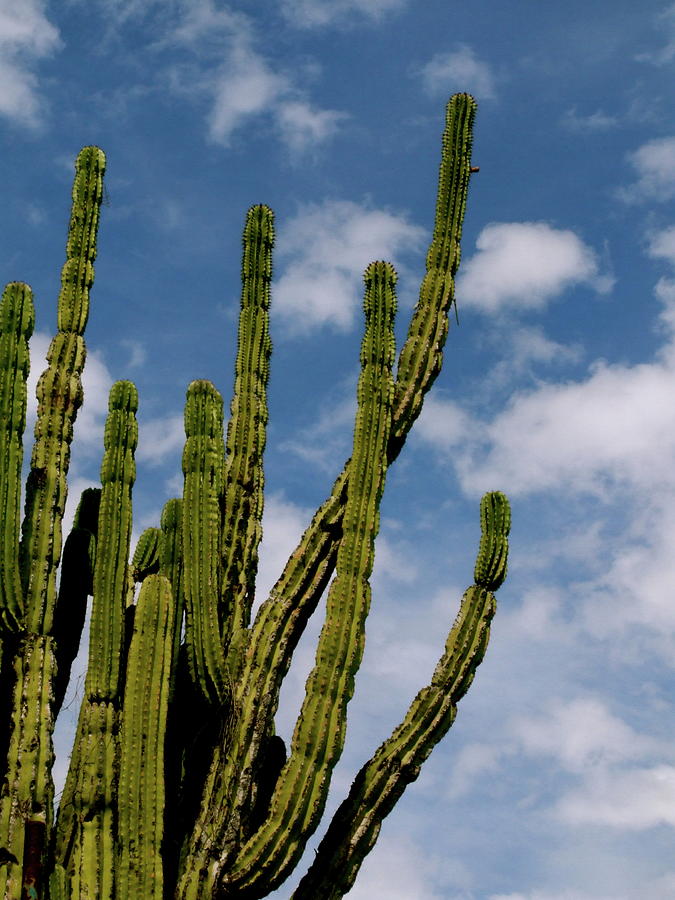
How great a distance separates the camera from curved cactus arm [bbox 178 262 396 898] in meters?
6.47

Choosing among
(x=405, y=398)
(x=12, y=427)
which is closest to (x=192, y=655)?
(x=12, y=427)

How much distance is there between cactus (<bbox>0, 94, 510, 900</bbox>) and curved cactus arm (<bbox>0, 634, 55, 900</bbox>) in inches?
0.4

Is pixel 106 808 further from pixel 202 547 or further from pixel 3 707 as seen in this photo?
pixel 202 547

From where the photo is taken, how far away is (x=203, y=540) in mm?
7016

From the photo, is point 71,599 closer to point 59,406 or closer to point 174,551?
point 174,551

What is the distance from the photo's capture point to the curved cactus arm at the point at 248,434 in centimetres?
777

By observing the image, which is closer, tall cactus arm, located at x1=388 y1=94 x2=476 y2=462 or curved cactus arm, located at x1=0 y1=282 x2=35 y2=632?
curved cactus arm, located at x1=0 y1=282 x2=35 y2=632

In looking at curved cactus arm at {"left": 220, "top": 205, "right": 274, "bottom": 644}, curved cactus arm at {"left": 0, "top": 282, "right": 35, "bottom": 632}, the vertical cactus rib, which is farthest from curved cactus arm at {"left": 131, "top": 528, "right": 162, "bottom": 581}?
the vertical cactus rib

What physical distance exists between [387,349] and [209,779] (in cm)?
314

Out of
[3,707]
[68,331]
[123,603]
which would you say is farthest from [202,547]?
[68,331]

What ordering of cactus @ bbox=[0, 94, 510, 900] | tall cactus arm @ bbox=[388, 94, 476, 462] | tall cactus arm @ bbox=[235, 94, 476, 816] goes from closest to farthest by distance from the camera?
cactus @ bbox=[0, 94, 510, 900], tall cactus arm @ bbox=[235, 94, 476, 816], tall cactus arm @ bbox=[388, 94, 476, 462]

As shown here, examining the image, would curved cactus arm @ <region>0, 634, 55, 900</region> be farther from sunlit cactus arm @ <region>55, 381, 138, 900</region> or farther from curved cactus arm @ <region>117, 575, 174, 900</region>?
curved cactus arm @ <region>117, 575, 174, 900</region>

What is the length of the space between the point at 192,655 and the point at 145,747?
719mm

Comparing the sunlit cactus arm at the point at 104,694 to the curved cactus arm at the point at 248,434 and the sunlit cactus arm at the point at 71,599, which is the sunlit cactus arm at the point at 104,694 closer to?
the sunlit cactus arm at the point at 71,599
